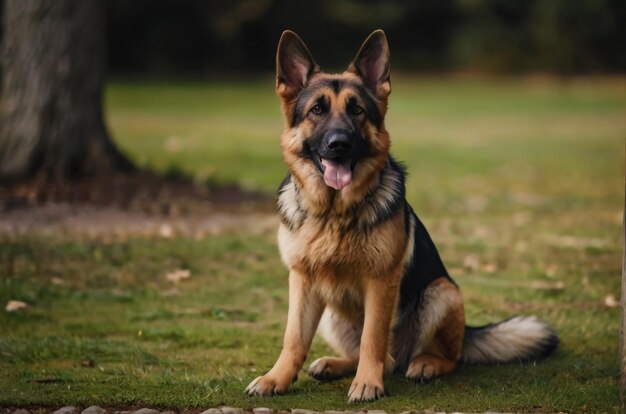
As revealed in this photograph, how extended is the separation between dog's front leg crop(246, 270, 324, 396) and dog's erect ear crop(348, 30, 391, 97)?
4.03 ft

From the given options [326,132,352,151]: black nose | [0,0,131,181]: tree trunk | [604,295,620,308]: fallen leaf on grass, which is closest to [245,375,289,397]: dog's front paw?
[326,132,352,151]: black nose

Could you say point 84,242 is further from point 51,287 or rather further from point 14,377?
point 14,377

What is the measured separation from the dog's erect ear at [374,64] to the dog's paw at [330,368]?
1.65 m

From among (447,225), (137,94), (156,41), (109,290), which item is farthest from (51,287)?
(156,41)

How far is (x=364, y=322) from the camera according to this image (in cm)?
523

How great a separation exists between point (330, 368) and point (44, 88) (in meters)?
6.30

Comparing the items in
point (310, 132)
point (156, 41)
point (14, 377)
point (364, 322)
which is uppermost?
point (156, 41)

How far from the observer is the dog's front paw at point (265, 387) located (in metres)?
4.98

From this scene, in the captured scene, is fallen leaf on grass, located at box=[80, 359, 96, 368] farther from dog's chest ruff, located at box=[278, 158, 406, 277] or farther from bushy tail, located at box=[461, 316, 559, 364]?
bushy tail, located at box=[461, 316, 559, 364]

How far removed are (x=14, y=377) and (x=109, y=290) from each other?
2183mm

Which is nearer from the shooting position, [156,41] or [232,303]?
[232,303]

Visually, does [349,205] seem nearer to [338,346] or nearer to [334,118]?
[334,118]

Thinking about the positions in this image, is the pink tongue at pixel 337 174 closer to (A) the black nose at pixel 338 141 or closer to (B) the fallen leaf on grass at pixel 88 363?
(A) the black nose at pixel 338 141

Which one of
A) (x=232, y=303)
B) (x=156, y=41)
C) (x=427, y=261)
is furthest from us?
(x=156, y=41)
